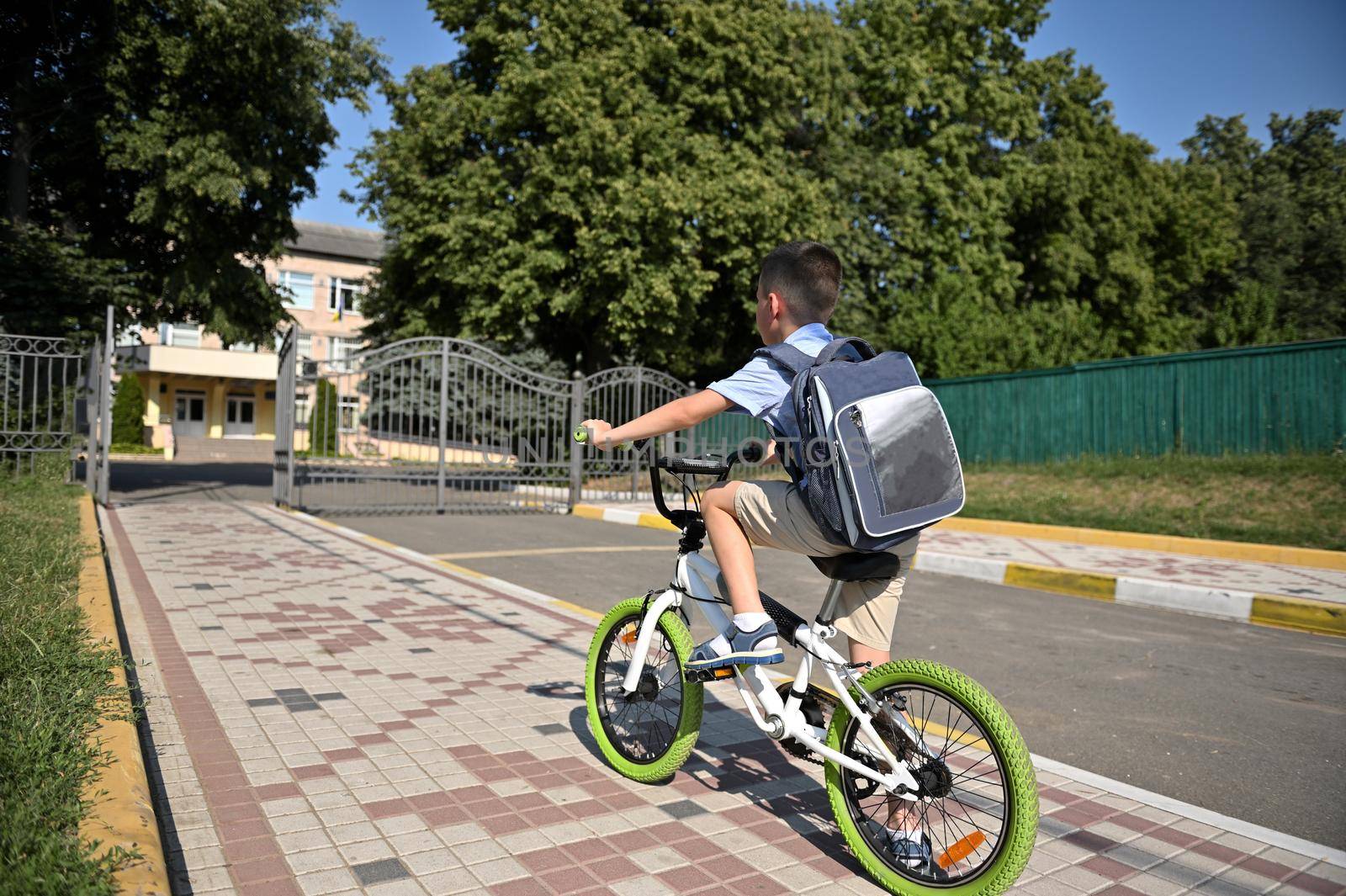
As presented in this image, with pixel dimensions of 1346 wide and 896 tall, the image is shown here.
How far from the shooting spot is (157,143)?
626 inches

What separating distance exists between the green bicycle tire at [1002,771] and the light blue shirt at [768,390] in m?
0.75

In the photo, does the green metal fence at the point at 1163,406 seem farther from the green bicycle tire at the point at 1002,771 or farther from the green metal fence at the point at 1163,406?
the green bicycle tire at the point at 1002,771

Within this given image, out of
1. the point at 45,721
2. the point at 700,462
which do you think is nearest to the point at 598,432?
the point at 700,462

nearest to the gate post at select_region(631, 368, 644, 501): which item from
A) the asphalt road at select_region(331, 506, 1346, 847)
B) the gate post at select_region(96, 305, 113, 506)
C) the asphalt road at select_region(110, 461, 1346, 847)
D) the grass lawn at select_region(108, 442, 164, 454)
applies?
the asphalt road at select_region(110, 461, 1346, 847)

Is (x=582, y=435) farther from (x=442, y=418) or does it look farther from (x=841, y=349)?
(x=442, y=418)

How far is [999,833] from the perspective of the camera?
101 inches

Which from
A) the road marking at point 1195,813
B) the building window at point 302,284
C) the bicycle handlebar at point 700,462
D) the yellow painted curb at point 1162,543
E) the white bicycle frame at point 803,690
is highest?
the building window at point 302,284

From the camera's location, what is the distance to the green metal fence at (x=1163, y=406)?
13578 mm

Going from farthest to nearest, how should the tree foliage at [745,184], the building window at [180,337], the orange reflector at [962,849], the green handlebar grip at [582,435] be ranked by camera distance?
1. the building window at [180,337]
2. the tree foliage at [745,184]
3. the green handlebar grip at [582,435]
4. the orange reflector at [962,849]

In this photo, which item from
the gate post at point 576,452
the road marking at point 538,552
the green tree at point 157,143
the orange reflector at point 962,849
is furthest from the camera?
the gate post at point 576,452

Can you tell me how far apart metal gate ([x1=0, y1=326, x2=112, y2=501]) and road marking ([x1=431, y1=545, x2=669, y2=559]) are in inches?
246

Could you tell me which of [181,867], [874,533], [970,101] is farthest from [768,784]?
[970,101]

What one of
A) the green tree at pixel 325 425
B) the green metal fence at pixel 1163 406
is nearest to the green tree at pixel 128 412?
the green tree at pixel 325 425

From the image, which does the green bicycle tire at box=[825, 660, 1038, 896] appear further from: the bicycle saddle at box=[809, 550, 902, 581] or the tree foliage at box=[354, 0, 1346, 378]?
the tree foliage at box=[354, 0, 1346, 378]
